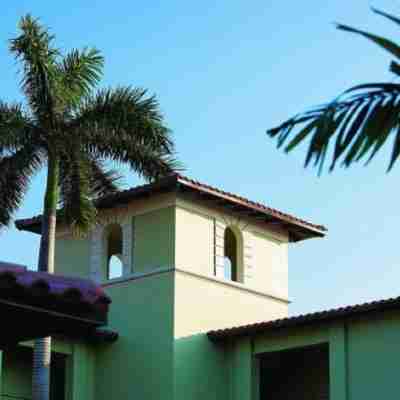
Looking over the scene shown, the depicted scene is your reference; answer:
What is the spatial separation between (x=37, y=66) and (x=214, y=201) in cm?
516

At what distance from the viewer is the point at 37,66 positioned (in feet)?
70.8

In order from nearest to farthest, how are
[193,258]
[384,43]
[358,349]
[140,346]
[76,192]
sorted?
[384,43]
[358,349]
[76,192]
[140,346]
[193,258]

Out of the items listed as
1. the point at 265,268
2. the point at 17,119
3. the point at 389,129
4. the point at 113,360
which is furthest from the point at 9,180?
the point at 389,129

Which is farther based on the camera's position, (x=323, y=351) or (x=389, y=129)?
(x=323, y=351)

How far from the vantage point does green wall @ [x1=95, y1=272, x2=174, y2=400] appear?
22.8 m

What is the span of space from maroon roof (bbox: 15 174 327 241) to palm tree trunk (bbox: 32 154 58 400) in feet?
5.79

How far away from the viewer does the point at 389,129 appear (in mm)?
3680

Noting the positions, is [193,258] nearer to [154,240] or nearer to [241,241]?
[154,240]

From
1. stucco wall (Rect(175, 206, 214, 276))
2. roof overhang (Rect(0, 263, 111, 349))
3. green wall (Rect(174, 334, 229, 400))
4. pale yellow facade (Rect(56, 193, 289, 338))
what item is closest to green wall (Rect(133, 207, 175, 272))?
pale yellow facade (Rect(56, 193, 289, 338))

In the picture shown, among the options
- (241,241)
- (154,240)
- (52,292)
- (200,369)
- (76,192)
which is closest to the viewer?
(52,292)

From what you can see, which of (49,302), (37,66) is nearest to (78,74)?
(37,66)

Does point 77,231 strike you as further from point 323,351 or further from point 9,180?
point 323,351

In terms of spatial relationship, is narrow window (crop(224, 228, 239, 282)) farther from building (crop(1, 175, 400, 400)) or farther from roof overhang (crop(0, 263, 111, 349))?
roof overhang (crop(0, 263, 111, 349))

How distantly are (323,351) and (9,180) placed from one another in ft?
25.4
